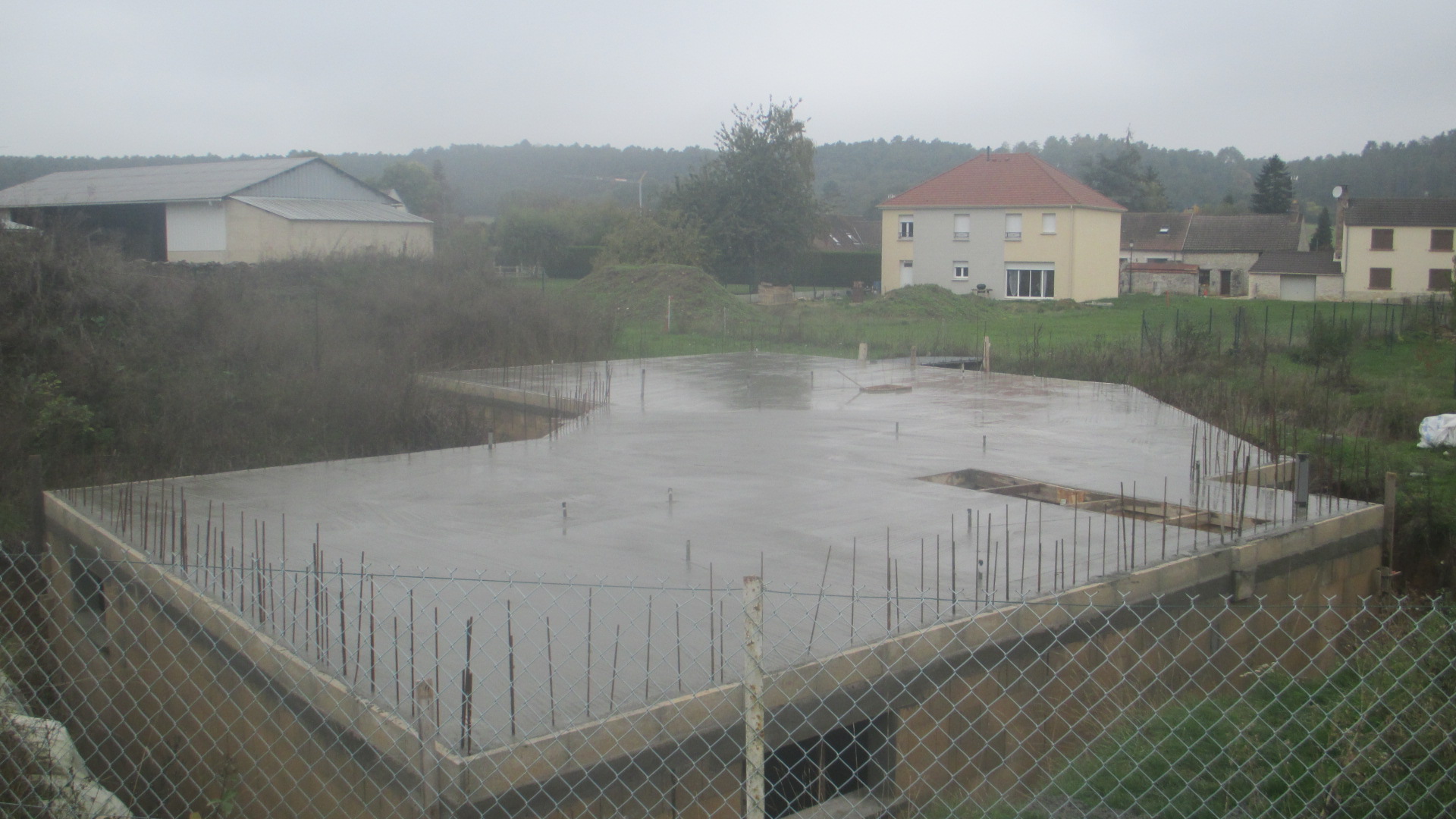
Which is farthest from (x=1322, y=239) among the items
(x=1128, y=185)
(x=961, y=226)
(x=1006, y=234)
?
(x=961, y=226)

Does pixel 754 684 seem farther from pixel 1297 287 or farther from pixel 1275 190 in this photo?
pixel 1275 190

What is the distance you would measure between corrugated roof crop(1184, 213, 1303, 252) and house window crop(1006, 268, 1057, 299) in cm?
1528

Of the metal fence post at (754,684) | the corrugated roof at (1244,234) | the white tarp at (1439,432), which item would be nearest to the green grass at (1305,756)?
the metal fence post at (754,684)

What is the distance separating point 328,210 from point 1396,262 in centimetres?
3638

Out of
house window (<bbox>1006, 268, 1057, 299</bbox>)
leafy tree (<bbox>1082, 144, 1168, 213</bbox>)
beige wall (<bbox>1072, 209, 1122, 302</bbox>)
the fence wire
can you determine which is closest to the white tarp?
the fence wire

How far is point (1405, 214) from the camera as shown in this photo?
41.7m

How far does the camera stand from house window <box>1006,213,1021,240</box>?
4088cm

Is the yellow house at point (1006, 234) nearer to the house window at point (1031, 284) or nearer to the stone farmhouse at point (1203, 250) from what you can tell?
the house window at point (1031, 284)

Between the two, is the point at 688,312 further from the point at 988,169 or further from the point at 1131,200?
the point at 1131,200

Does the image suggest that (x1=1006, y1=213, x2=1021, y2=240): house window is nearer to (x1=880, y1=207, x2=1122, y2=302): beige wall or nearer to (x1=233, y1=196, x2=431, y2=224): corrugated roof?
(x1=880, y1=207, x2=1122, y2=302): beige wall

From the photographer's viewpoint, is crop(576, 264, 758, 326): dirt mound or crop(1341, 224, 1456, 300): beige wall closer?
crop(576, 264, 758, 326): dirt mound

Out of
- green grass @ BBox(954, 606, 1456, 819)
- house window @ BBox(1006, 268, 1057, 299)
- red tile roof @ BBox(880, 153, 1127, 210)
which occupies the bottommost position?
green grass @ BBox(954, 606, 1456, 819)

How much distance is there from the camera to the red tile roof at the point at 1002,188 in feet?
133

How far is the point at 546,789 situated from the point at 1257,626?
5317mm
